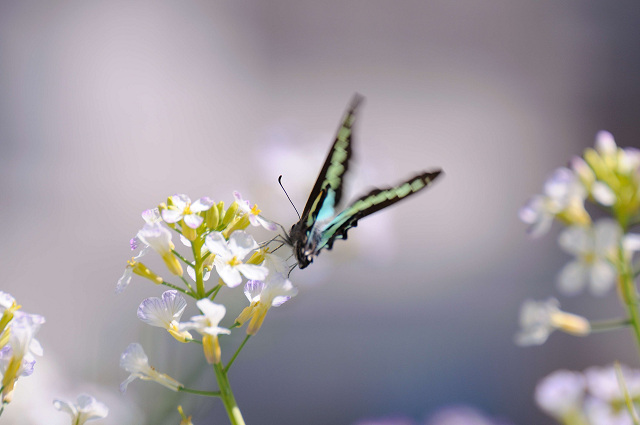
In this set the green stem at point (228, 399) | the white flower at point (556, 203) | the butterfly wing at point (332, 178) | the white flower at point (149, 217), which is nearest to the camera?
the green stem at point (228, 399)

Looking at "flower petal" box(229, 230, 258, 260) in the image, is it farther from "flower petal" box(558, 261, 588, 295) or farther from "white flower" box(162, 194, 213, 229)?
"flower petal" box(558, 261, 588, 295)

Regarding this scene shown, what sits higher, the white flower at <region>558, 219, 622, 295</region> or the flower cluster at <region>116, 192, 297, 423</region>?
the flower cluster at <region>116, 192, 297, 423</region>

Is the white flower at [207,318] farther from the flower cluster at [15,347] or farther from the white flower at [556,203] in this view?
the white flower at [556,203]

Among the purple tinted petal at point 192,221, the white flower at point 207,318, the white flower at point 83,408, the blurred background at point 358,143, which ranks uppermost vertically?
the purple tinted petal at point 192,221

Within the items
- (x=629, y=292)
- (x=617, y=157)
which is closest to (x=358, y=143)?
(x=617, y=157)

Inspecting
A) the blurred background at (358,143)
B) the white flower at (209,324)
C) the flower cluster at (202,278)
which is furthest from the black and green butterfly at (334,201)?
the blurred background at (358,143)

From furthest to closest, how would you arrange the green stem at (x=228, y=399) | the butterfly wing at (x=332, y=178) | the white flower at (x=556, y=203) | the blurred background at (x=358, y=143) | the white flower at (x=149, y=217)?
Answer: the blurred background at (x=358, y=143)
the white flower at (x=556, y=203)
the butterfly wing at (x=332, y=178)
the white flower at (x=149, y=217)
the green stem at (x=228, y=399)

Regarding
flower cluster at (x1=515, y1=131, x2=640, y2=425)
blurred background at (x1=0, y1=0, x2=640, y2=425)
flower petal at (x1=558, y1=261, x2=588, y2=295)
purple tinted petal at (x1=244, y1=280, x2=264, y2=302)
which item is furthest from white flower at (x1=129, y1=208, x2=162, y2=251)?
blurred background at (x1=0, y1=0, x2=640, y2=425)
